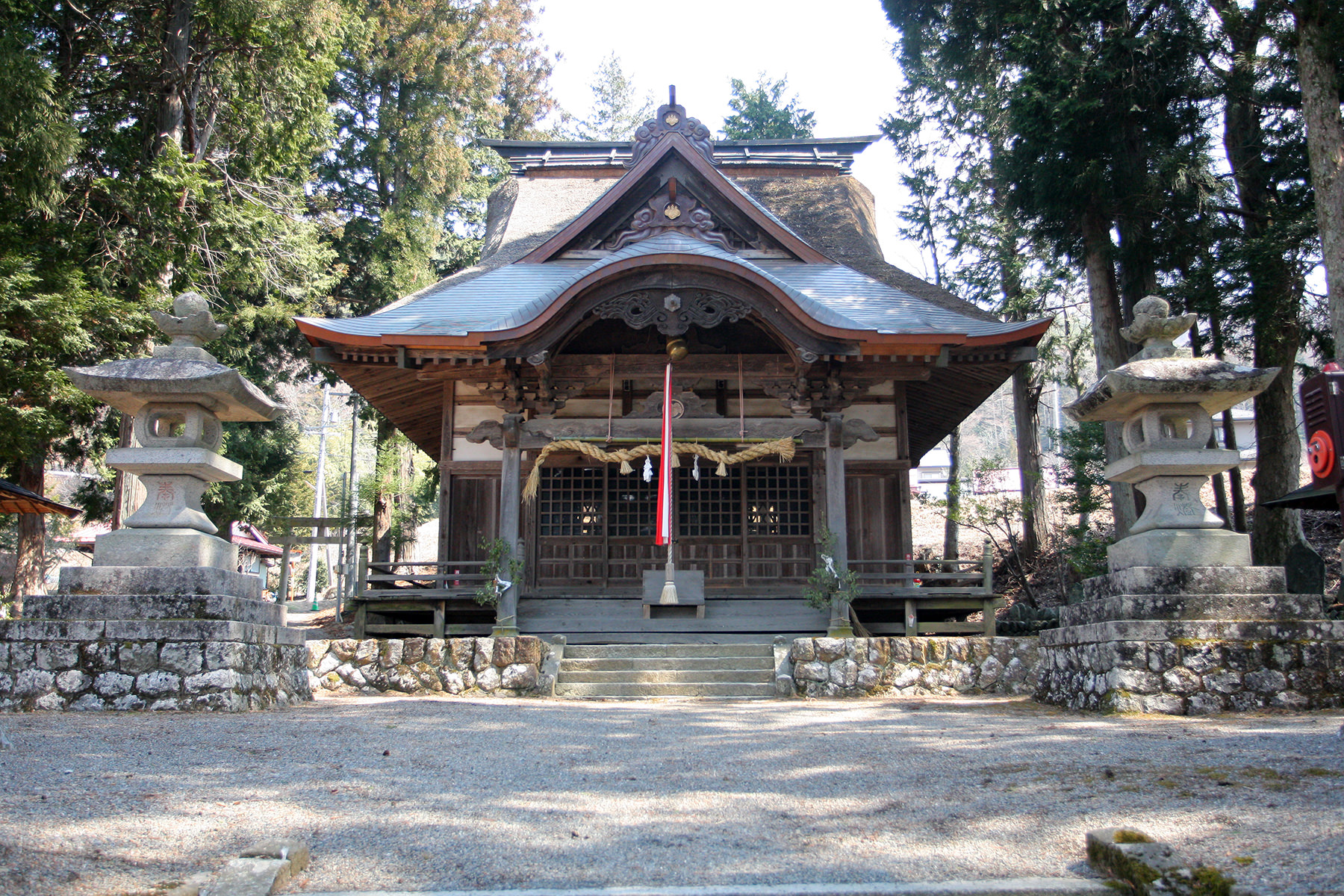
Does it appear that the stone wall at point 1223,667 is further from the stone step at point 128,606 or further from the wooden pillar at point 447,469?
the wooden pillar at point 447,469

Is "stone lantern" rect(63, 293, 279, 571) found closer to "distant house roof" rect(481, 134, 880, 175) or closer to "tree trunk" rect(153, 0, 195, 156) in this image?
"tree trunk" rect(153, 0, 195, 156)

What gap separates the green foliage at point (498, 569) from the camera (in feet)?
33.3

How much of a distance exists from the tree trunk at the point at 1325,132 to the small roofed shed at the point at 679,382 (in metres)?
3.38

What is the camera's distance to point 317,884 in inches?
119

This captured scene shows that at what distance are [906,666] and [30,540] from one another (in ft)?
43.0

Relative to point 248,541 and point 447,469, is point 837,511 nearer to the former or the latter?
point 447,469

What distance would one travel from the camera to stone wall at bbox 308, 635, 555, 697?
902 centimetres

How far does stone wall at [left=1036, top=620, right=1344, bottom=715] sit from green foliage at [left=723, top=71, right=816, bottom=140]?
80.3ft

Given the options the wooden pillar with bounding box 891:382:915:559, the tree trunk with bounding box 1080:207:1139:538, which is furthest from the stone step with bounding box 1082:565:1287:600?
the tree trunk with bounding box 1080:207:1139:538

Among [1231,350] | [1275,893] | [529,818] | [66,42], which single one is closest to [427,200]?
[66,42]

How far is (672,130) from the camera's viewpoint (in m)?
12.5

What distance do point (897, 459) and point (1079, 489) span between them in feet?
22.7

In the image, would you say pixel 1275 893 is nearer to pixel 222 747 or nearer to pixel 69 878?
pixel 69 878

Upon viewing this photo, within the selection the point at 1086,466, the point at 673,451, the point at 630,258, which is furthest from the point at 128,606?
the point at 1086,466
